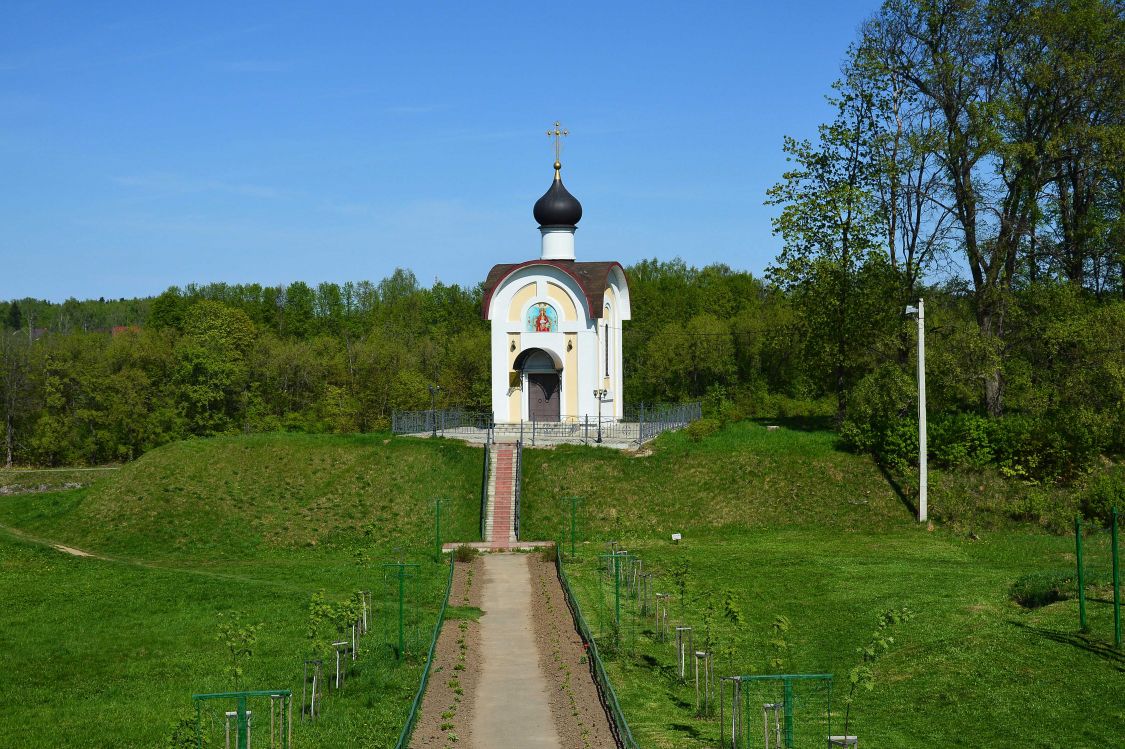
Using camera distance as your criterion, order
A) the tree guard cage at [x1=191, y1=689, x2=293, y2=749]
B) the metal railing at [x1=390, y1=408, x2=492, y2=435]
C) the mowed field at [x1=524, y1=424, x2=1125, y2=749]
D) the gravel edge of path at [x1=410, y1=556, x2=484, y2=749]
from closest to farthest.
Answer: the tree guard cage at [x1=191, y1=689, x2=293, y2=749] < the gravel edge of path at [x1=410, y1=556, x2=484, y2=749] < the mowed field at [x1=524, y1=424, x2=1125, y2=749] < the metal railing at [x1=390, y1=408, x2=492, y2=435]

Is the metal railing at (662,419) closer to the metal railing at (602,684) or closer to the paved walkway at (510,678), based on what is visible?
the paved walkway at (510,678)

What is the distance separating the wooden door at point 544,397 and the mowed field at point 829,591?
641cm

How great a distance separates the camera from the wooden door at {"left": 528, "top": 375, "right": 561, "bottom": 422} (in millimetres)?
44938

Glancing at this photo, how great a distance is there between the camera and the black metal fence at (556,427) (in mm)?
40312

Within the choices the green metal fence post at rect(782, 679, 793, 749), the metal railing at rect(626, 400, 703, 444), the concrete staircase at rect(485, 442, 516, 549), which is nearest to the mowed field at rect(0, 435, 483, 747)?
the concrete staircase at rect(485, 442, 516, 549)

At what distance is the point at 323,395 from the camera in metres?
71.2

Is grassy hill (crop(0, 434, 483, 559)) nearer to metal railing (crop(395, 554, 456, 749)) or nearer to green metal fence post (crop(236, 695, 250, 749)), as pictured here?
metal railing (crop(395, 554, 456, 749))

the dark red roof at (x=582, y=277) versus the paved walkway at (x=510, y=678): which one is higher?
the dark red roof at (x=582, y=277)

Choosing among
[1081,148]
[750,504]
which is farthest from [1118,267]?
[750,504]

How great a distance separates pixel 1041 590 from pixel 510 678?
10.7 metres

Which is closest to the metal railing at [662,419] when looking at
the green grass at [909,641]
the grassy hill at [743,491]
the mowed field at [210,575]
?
the grassy hill at [743,491]

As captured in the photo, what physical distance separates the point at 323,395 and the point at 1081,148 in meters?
46.2

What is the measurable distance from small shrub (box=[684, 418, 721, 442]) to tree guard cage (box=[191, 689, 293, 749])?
23334 mm

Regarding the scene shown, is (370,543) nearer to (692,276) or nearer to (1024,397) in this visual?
(1024,397)
